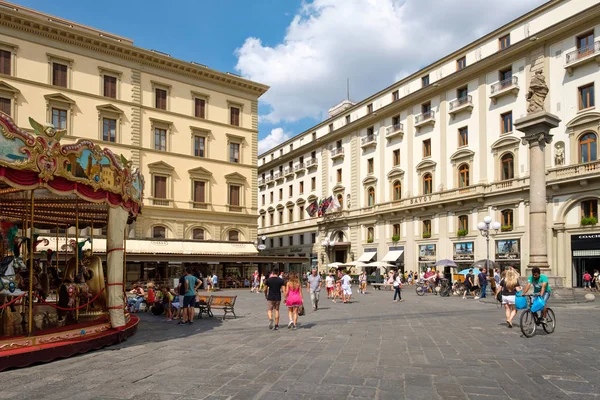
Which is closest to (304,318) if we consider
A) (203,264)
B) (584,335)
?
(584,335)

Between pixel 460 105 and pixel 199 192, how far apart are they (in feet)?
69.3

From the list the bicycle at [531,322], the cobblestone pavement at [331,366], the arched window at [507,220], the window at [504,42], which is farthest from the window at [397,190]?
the bicycle at [531,322]

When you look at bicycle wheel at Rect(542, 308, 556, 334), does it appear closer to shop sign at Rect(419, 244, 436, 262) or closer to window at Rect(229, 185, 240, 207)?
shop sign at Rect(419, 244, 436, 262)

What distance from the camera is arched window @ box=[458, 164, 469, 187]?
3694cm

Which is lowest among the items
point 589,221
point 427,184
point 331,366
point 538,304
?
point 331,366

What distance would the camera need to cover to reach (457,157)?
37.4m

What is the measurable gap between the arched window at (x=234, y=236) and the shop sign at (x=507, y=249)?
763 inches

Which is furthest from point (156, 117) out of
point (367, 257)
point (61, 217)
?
point (367, 257)

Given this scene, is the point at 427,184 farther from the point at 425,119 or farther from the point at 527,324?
the point at 527,324

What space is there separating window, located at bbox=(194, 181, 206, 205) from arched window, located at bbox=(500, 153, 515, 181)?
72.1 feet

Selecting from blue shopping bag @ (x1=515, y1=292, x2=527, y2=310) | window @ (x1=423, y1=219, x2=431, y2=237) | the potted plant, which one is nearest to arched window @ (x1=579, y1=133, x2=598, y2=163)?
the potted plant

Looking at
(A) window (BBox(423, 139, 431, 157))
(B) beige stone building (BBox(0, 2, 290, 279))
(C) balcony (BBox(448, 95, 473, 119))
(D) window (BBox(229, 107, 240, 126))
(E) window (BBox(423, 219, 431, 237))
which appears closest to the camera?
(B) beige stone building (BBox(0, 2, 290, 279))

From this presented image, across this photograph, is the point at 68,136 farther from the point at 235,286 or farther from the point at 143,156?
the point at 235,286

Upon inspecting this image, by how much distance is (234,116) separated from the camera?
39.4 metres
